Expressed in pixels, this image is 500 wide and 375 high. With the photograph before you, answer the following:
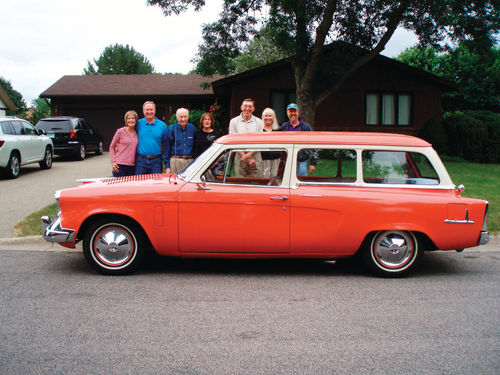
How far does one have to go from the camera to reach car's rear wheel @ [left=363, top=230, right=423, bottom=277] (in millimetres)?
5316

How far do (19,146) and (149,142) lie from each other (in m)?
8.10

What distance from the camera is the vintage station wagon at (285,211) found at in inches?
205

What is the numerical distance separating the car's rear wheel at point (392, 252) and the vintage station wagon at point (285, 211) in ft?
0.04

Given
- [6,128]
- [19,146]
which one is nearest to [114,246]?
[19,146]

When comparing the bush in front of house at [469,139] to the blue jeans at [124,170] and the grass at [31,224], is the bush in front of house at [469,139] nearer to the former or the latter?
the blue jeans at [124,170]

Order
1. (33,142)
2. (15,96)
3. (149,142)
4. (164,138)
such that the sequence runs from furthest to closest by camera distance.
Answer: (15,96) → (33,142) → (164,138) → (149,142)

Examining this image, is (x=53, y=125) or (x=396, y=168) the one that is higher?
(x=53, y=125)

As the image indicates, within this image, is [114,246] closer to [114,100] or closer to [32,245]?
[32,245]

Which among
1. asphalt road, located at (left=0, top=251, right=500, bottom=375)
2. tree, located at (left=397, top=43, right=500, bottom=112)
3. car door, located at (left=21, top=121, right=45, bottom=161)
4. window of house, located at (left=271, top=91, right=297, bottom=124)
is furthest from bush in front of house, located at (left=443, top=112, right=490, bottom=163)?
car door, located at (left=21, top=121, right=45, bottom=161)

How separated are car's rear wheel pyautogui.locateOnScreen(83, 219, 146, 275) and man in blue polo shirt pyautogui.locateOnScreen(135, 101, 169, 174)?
2.03m

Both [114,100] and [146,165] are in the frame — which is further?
[114,100]

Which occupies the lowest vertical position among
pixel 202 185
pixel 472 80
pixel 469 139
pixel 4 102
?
pixel 202 185

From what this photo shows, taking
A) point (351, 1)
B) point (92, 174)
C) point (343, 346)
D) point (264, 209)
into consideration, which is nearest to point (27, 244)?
point (264, 209)

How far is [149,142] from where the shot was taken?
7.18 m
